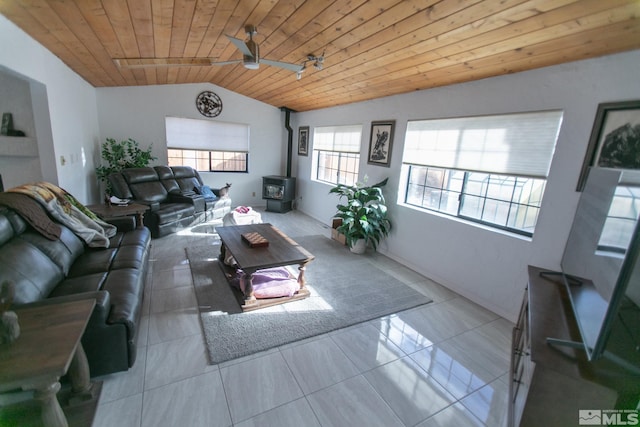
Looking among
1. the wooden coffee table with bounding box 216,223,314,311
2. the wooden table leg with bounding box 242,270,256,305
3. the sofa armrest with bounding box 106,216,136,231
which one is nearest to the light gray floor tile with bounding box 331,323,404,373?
the wooden coffee table with bounding box 216,223,314,311

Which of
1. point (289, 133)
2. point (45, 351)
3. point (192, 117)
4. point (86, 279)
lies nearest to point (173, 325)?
point (86, 279)

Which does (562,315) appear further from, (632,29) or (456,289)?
(632,29)

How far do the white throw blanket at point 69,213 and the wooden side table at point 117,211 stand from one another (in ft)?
1.45

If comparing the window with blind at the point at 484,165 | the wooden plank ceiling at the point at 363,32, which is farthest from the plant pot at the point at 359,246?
the wooden plank ceiling at the point at 363,32

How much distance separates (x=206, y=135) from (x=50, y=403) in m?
5.57

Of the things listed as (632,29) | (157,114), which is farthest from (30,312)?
(157,114)

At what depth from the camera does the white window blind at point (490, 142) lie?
7.74 feet

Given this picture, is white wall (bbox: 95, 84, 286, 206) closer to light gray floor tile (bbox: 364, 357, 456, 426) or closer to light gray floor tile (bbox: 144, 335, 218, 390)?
light gray floor tile (bbox: 144, 335, 218, 390)

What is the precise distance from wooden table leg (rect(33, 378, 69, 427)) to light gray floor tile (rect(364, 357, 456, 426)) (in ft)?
5.28

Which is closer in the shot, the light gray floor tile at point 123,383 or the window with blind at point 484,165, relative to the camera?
the light gray floor tile at point 123,383

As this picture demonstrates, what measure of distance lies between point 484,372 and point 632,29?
236 centimetres

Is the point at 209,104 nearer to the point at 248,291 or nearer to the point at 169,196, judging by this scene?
the point at 169,196

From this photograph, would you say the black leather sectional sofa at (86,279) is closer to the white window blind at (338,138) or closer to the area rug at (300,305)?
the area rug at (300,305)

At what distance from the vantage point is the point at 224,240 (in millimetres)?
2992
